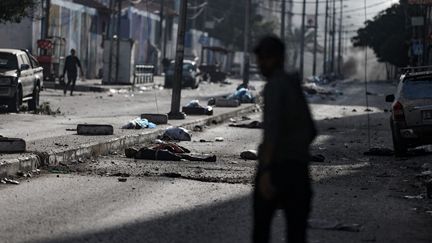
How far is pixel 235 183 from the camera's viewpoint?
13.0 meters

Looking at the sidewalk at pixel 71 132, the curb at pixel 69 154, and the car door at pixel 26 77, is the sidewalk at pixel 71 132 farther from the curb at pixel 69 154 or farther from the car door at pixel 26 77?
the car door at pixel 26 77

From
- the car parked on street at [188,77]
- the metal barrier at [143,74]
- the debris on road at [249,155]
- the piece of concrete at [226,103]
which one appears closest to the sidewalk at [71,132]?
the piece of concrete at [226,103]

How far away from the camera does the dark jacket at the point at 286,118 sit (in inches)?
230

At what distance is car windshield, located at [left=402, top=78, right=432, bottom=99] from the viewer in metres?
17.9

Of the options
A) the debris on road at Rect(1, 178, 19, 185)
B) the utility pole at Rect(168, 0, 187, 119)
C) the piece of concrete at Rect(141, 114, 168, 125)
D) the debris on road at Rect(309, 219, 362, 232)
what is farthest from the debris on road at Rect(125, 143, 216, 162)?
the utility pole at Rect(168, 0, 187, 119)

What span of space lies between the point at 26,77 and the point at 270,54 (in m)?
22.2

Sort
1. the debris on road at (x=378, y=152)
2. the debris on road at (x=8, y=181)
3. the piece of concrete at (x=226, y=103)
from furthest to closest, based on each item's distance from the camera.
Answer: the piece of concrete at (x=226, y=103) < the debris on road at (x=378, y=152) < the debris on road at (x=8, y=181)

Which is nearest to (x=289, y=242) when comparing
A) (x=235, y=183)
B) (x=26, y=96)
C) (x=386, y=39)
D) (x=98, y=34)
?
(x=235, y=183)

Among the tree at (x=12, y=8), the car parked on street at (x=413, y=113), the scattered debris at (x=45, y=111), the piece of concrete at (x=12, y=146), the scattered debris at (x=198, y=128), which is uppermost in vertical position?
the tree at (x=12, y=8)

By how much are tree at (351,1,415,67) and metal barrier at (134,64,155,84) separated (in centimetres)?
2931

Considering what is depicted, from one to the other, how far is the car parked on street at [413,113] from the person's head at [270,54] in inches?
476

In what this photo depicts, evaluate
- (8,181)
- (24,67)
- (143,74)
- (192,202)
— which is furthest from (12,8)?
(143,74)

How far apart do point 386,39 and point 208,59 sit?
25920mm

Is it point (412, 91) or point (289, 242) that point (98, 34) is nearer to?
point (412, 91)
